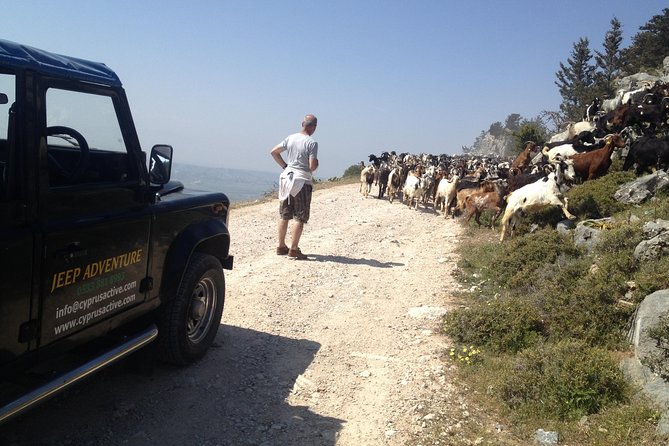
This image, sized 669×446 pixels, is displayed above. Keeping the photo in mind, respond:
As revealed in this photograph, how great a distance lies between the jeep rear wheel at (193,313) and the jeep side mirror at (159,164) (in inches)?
35.5

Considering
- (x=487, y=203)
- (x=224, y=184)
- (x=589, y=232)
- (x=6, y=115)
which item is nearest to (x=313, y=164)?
(x=589, y=232)

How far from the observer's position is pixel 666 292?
499cm

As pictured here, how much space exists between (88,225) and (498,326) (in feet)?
13.5

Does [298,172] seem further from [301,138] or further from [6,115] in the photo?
[6,115]

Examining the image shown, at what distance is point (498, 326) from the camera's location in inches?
215

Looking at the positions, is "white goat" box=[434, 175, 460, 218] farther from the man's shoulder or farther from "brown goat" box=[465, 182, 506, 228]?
the man's shoulder

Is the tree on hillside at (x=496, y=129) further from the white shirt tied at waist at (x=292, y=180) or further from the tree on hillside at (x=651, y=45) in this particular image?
the white shirt tied at waist at (x=292, y=180)

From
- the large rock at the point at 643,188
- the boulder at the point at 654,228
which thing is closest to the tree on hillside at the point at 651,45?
the large rock at the point at 643,188

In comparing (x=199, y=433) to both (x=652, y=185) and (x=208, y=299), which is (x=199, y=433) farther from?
(x=652, y=185)

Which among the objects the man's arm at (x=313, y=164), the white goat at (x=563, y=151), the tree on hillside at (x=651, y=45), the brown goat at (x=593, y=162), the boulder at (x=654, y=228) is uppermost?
the tree on hillside at (x=651, y=45)

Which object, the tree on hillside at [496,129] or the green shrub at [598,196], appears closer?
the green shrub at [598,196]

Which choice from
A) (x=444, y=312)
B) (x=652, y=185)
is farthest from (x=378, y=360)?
(x=652, y=185)

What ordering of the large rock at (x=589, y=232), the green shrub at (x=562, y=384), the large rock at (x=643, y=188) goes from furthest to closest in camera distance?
the large rock at (x=643, y=188)
the large rock at (x=589, y=232)
the green shrub at (x=562, y=384)

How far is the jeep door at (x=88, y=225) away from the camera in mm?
3019
